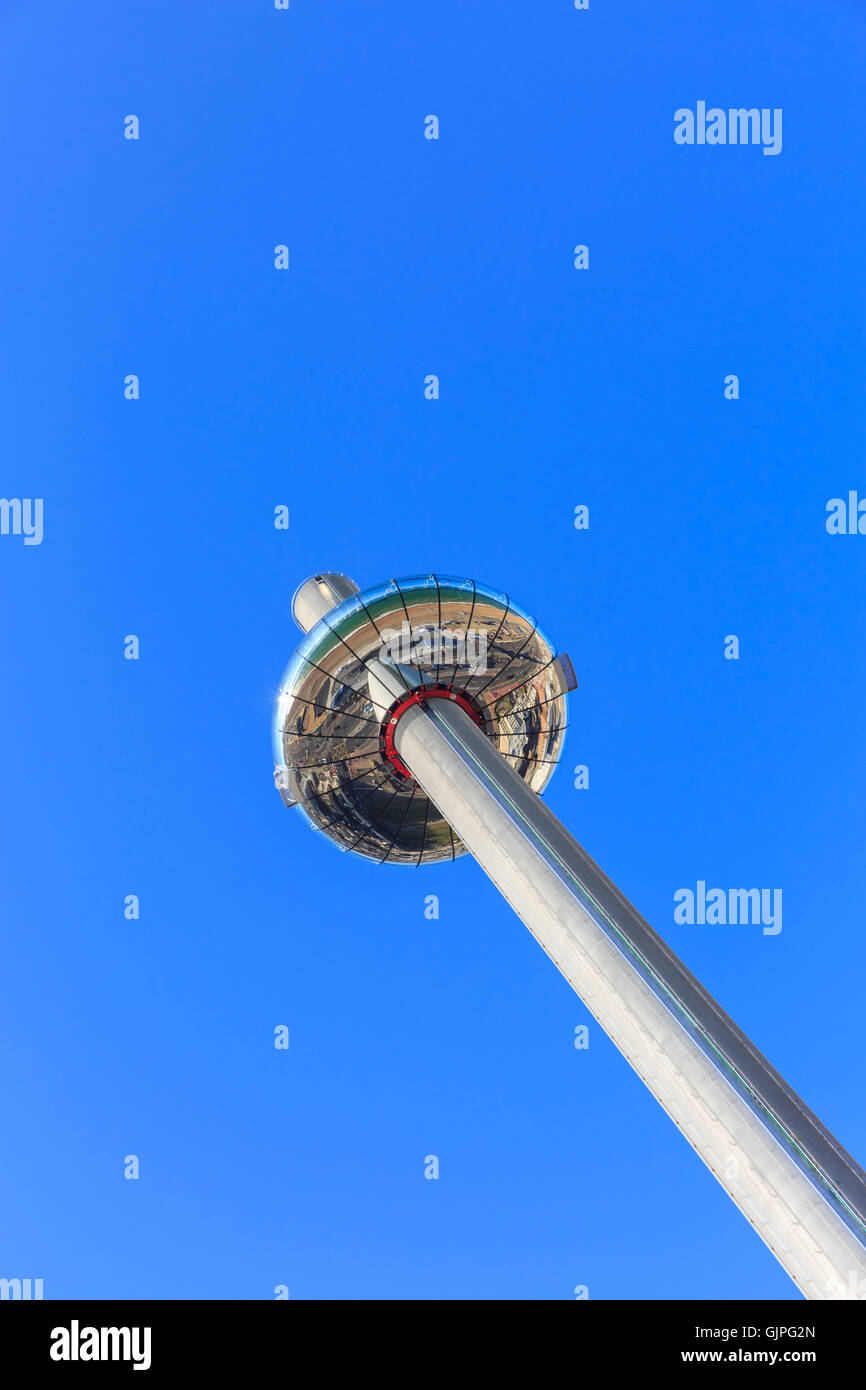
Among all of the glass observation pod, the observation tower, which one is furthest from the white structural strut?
the glass observation pod

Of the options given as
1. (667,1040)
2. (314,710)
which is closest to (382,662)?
(314,710)

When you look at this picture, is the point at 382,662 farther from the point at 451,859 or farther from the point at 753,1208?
the point at 753,1208

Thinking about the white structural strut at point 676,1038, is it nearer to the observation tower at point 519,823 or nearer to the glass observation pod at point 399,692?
the observation tower at point 519,823

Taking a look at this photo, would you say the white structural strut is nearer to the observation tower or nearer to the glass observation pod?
the observation tower

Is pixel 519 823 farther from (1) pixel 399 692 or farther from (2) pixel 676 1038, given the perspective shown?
(1) pixel 399 692

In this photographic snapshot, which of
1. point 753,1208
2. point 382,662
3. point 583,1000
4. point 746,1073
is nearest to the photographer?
point 753,1208

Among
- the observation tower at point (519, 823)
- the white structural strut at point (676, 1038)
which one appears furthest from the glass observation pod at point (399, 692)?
the white structural strut at point (676, 1038)
